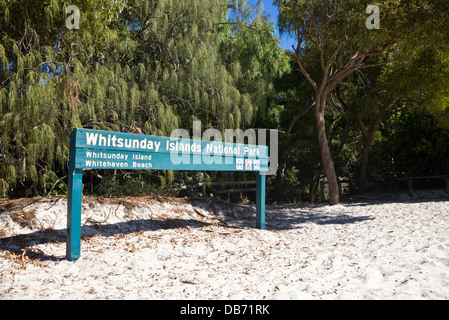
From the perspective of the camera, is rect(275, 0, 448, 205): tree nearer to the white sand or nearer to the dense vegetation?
the dense vegetation

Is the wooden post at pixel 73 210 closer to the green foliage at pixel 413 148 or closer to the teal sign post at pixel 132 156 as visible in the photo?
the teal sign post at pixel 132 156

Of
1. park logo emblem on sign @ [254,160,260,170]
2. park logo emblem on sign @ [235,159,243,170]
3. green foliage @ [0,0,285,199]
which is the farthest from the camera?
park logo emblem on sign @ [254,160,260,170]

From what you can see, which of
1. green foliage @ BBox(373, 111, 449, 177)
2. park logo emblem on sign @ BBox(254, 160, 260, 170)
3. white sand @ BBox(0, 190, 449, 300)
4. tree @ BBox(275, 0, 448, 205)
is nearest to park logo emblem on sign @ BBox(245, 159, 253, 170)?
park logo emblem on sign @ BBox(254, 160, 260, 170)

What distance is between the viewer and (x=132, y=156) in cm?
418

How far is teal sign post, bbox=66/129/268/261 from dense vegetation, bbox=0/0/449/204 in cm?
156

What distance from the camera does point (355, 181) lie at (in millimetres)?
12477

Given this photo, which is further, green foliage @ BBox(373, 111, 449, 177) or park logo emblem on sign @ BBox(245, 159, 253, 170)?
green foliage @ BBox(373, 111, 449, 177)

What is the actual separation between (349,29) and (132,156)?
5493mm

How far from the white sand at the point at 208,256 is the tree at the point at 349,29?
3362 mm

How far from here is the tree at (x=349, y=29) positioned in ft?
21.7

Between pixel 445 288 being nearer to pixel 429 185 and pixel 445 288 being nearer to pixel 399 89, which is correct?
pixel 399 89

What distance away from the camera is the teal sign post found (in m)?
3.75

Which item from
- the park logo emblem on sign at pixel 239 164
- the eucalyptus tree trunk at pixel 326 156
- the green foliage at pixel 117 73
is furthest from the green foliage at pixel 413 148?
the park logo emblem on sign at pixel 239 164
